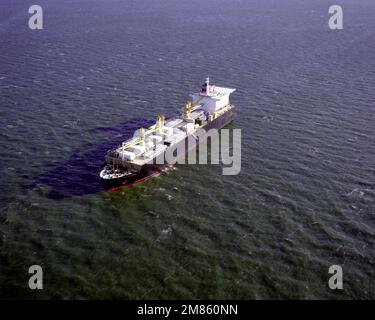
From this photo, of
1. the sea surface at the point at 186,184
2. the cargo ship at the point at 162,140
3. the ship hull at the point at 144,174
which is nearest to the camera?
the sea surface at the point at 186,184

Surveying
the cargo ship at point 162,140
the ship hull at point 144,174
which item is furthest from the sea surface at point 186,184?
the cargo ship at point 162,140

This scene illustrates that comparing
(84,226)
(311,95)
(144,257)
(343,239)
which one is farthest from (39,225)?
(311,95)

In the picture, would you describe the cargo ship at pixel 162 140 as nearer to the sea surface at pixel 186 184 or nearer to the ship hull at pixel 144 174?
the ship hull at pixel 144 174

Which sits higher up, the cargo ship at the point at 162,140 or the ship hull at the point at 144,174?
the cargo ship at the point at 162,140
